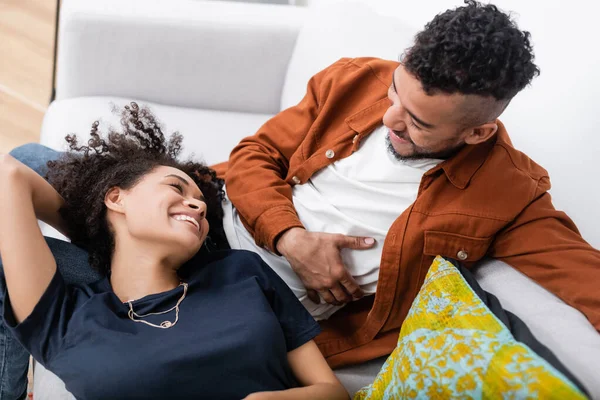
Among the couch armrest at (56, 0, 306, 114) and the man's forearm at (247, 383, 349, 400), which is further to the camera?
the couch armrest at (56, 0, 306, 114)

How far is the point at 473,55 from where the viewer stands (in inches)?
42.1

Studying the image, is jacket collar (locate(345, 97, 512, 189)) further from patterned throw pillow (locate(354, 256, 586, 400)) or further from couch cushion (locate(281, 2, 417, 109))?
couch cushion (locate(281, 2, 417, 109))

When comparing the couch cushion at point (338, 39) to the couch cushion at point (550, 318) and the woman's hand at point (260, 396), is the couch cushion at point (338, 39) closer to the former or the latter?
the couch cushion at point (550, 318)

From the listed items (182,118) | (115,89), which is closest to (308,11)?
(182,118)

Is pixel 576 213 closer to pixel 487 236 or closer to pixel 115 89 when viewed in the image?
pixel 487 236

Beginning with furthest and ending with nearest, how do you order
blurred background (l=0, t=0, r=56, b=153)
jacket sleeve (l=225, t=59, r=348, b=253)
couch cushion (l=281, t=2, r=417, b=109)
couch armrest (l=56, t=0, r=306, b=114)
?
blurred background (l=0, t=0, r=56, b=153) → couch armrest (l=56, t=0, r=306, b=114) → couch cushion (l=281, t=2, r=417, b=109) → jacket sleeve (l=225, t=59, r=348, b=253)

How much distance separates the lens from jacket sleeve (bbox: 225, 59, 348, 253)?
4.57 ft

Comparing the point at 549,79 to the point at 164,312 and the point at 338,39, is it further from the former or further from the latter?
the point at 164,312

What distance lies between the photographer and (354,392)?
1352 mm

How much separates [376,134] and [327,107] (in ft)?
0.47

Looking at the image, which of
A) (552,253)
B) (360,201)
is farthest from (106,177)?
(552,253)

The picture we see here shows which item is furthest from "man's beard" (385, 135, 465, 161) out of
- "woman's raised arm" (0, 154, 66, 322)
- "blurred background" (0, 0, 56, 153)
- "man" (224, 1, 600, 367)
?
"blurred background" (0, 0, 56, 153)

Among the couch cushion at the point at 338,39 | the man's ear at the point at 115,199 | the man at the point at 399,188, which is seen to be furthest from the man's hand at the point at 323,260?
the couch cushion at the point at 338,39

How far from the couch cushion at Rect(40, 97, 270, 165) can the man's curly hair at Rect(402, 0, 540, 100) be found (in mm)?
879
